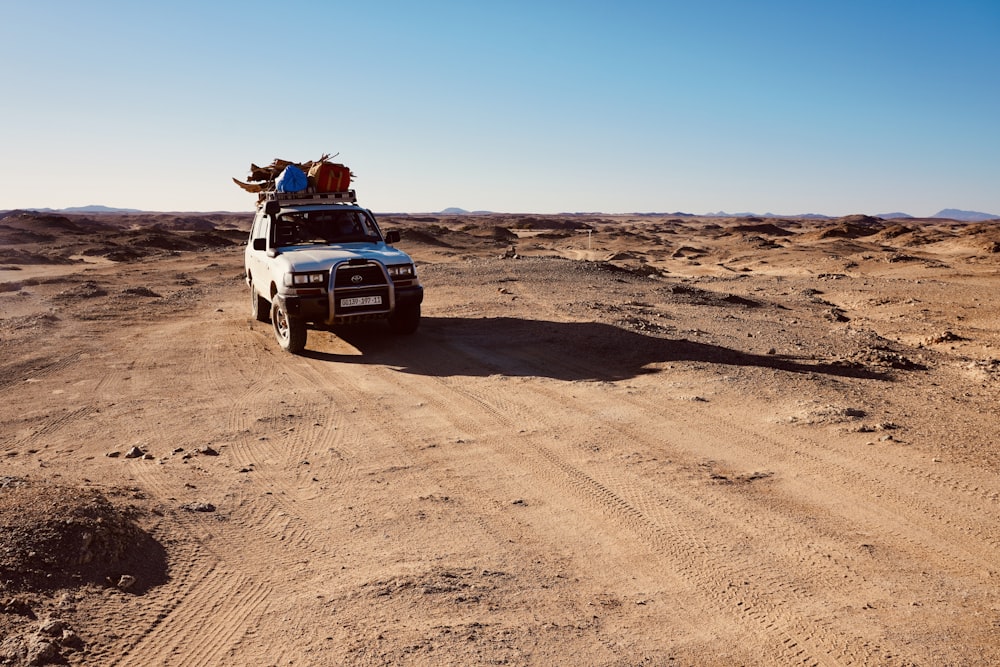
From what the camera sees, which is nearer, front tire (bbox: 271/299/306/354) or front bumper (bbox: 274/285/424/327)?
front bumper (bbox: 274/285/424/327)

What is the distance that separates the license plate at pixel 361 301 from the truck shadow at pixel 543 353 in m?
0.73

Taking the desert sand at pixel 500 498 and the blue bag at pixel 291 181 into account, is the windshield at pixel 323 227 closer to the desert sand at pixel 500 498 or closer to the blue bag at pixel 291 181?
the blue bag at pixel 291 181

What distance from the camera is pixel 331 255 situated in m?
10.2

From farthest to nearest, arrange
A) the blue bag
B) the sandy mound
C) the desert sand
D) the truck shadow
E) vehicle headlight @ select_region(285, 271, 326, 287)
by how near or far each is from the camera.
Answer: the blue bag < vehicle headlight @ select_region(285, 271, 326, 287) < the truck shadow < the sandy mound < the desert sand

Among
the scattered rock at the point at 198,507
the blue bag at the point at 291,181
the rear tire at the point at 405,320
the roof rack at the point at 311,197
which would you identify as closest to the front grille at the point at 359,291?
the rear tire at the point at 405,320

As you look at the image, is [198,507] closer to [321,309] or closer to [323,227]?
[321,309]

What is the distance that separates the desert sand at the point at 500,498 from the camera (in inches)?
145

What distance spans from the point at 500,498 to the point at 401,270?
5.59 meters

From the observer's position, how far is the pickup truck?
986 centimetres

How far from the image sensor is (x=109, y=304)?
50.3ft

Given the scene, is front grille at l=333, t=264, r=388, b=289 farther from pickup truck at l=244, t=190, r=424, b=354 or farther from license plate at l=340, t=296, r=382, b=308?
license plate at l=340, t=296, r=382, b=308

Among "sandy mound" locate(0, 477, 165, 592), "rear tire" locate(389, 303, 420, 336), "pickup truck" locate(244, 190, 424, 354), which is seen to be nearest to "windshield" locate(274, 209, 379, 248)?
"pickup truck" locate(244, 190, 424, 354)

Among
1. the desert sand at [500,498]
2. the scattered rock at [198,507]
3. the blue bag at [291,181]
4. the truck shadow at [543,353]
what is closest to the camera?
the desert sand at [500,498]

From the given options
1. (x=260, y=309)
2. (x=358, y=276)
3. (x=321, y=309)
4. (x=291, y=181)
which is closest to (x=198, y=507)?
(x=321, y=309)
